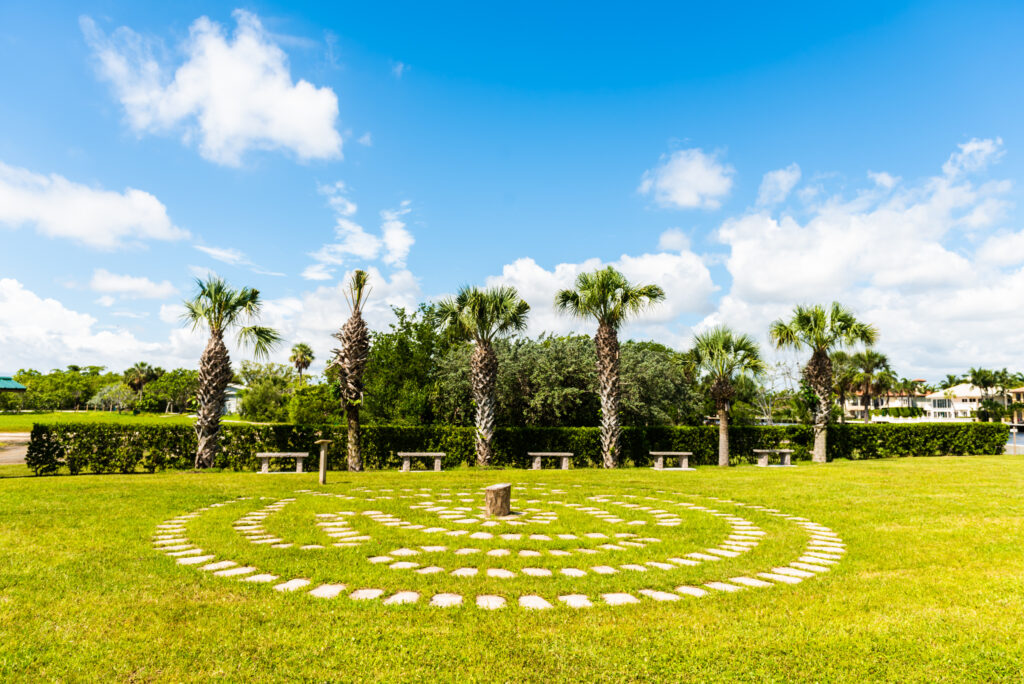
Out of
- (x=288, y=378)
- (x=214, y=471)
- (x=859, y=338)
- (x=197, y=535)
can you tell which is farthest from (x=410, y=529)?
(x=288, y=378)

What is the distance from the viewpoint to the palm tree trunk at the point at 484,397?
61.0ft

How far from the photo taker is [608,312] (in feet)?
63.8

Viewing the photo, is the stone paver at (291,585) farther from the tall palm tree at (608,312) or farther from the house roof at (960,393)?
the house roof at (960,393)

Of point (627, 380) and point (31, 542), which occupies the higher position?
point (627, 380)

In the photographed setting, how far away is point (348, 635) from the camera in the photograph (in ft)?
11.9

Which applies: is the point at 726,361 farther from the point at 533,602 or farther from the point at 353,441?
the point at 533,602

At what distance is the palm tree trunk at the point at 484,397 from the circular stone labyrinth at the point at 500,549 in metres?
8.41

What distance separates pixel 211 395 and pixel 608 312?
42.2 ft

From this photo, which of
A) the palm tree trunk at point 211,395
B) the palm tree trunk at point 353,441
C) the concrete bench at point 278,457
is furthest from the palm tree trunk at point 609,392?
the palm tree trunk at point 211,395

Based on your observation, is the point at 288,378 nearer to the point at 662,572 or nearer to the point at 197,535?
the point at 197,535

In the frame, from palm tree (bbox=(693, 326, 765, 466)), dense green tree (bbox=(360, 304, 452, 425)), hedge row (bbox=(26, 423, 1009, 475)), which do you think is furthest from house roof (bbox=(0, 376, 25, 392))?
palm tree (bbox=(693, 326, 765, 466))

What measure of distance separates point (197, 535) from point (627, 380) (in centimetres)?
1873

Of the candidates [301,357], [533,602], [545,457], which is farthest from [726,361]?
[301,357]

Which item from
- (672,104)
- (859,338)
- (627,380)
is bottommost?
(627,380)
